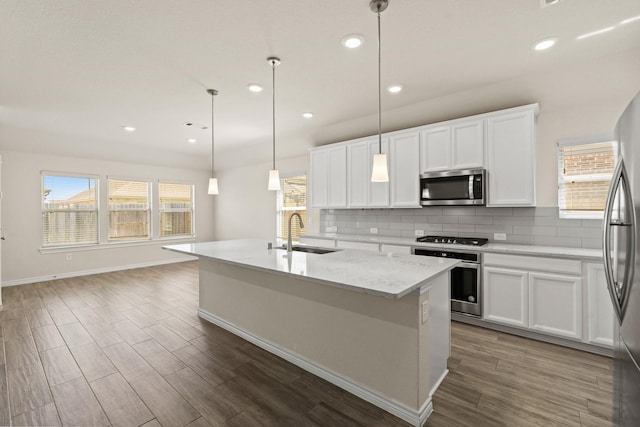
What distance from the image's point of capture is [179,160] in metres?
7.12

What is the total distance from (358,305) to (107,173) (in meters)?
6.49

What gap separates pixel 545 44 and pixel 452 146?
4.20ft

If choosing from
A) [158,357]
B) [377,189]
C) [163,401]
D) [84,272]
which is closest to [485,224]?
[377,189]

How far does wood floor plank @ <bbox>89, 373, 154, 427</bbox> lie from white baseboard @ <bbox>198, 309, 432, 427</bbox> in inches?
40.3

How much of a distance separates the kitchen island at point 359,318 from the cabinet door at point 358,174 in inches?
72.7

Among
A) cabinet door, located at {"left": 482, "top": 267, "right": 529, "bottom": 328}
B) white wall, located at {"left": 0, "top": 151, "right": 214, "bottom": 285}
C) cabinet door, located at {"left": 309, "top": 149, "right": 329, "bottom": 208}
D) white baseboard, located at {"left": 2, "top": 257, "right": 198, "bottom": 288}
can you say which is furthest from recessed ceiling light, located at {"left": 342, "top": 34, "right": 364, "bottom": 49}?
white baseboard, located at {"left": 2, "top": 257, "right": 198, "bottom": 288}

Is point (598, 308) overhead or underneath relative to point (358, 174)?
underneath

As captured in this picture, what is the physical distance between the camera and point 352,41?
240cm

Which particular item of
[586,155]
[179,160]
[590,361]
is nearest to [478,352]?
[590,361]

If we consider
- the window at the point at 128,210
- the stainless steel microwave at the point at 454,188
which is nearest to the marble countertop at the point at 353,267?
the stainless steel microwave at the point at 454,188

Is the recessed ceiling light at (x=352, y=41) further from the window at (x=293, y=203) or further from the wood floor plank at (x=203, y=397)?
the window at (x=293, y=203)

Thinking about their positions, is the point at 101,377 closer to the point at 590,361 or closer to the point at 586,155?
the point at 590,361

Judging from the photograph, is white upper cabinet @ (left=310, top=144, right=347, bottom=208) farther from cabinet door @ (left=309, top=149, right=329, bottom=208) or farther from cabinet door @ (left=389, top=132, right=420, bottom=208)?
cabinet door @ (left=389, top=132, right=420, bottom=208)

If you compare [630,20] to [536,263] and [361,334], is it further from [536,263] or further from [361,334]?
[361,334]
